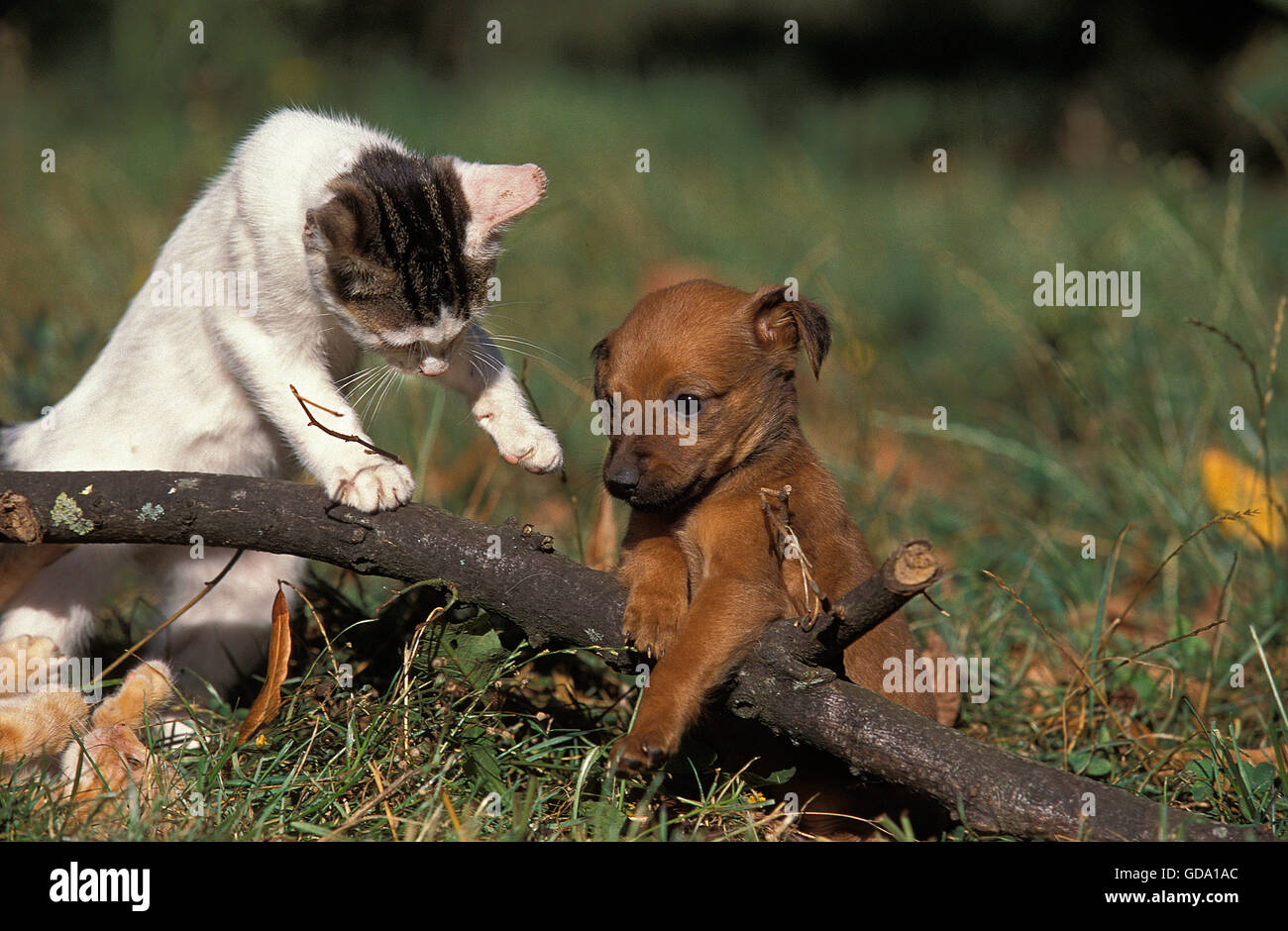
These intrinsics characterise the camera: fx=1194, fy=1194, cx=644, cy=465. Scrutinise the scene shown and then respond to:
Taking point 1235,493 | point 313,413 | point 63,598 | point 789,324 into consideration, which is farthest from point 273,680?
point 1235,493

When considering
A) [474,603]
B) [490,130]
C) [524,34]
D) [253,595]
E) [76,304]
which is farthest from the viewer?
[524,34]

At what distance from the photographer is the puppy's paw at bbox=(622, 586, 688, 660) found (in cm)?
299

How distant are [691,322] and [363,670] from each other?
5.05ft

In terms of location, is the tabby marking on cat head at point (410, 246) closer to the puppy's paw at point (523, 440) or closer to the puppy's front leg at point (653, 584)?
the puppy's paw at point (523, 440)

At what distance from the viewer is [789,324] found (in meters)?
3.57

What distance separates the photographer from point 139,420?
377 cm

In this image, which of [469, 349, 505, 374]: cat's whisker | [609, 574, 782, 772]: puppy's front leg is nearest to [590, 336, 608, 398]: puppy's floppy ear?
[469, 349, 505, 374]: cat's whisker

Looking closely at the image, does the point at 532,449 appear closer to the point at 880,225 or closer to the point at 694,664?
the point at 694,664

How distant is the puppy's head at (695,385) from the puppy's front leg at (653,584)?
11 centimetres

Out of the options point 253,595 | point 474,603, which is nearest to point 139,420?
point 253,595

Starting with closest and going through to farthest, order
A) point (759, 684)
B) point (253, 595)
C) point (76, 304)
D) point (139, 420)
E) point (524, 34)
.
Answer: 1. point (759, 684)
2. point (139, 420)
3. point (253, 595)
4. point (76, 304)
5. point (524, 34)

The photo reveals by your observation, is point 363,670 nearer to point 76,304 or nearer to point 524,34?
point 76,304

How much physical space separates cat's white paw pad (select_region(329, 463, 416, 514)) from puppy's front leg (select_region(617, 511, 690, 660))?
63cm
